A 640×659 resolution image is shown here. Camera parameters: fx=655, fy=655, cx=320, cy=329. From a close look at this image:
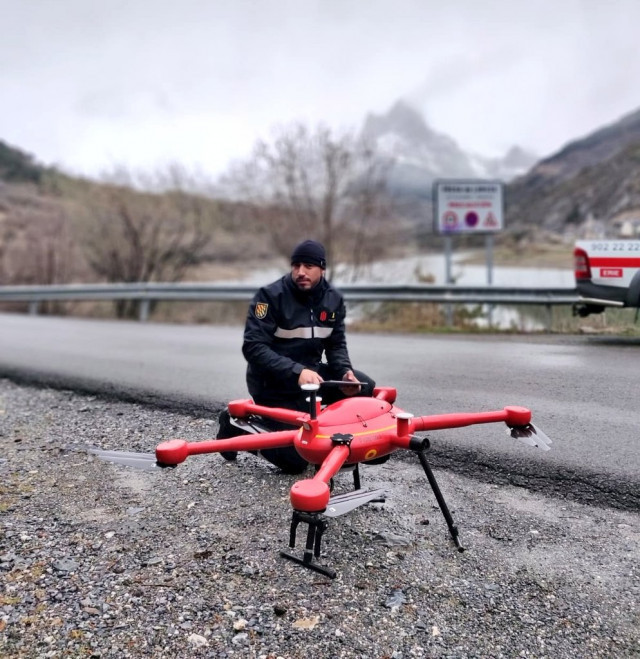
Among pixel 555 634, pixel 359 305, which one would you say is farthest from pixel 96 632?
pixel 359 305

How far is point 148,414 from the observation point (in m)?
5.91

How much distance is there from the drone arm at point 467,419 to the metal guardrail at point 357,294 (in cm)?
555

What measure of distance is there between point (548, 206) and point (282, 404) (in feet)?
126

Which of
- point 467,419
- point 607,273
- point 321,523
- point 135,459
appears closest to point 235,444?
point 135,459

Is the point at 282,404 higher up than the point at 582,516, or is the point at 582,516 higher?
the point at 282,404

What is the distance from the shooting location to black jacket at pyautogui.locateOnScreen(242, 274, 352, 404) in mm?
4453

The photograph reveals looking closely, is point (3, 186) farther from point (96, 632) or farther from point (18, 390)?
point (96, 632)

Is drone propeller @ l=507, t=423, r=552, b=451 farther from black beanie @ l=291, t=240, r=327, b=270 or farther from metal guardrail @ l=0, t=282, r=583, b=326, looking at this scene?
metal guardrail @ l=0, t=282, r=583, b=326

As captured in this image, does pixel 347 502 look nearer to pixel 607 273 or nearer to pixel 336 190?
pixel 607 273

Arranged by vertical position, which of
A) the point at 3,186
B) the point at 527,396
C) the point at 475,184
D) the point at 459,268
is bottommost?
the point at 527,396

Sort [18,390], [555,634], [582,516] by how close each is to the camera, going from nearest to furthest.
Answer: [555,634] → [582,516] → [18,390]

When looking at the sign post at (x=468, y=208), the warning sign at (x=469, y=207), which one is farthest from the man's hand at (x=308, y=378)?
the warning sign at (x=469, y=207)

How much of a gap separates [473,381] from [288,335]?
9.19 feet

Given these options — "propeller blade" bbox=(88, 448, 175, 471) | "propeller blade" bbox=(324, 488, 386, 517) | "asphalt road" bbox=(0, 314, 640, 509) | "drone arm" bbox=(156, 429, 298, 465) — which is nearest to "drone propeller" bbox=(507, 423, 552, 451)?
"asphalt road" bbox=(0, 314, 640, 509)
